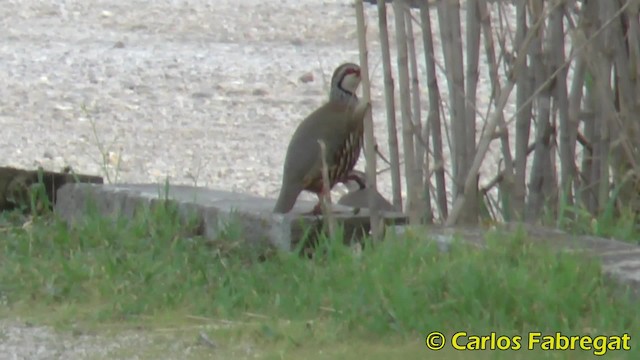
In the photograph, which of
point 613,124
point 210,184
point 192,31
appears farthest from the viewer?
point 192,31

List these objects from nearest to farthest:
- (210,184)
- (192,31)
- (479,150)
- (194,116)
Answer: (479,150) → (210,184) → (194,116) → (192,31)

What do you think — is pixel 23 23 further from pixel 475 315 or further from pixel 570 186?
pixel 475 315

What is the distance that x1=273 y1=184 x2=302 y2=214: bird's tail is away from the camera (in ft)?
20.7

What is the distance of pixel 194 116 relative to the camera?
37.2 feet

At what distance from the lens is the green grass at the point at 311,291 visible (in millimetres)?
4695

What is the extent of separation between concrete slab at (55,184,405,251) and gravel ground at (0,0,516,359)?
73cm

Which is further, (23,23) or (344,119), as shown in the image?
(23,23)

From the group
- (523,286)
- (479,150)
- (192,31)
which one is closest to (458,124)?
(479,150)

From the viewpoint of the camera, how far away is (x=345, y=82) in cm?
687

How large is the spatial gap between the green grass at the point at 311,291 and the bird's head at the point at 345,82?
40.0 inches

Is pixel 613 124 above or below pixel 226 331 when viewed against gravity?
above

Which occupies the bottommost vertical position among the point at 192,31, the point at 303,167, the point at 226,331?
the point at 226,331

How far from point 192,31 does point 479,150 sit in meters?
10.2

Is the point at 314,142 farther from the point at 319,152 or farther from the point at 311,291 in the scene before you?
the point at 311,291
